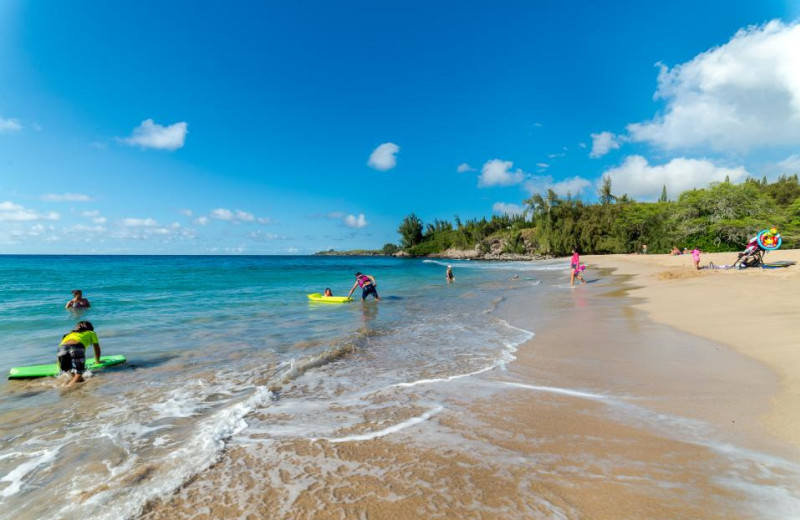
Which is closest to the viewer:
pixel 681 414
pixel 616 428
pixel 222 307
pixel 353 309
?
pixel 616 428

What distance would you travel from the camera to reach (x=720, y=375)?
6.14 meters

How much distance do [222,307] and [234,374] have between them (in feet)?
41.8

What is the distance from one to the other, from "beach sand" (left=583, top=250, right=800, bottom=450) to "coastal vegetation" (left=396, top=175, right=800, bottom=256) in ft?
129

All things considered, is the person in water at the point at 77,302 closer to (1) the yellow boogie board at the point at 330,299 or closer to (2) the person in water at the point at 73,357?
(1) the yellow boogie board at the point at 330,299

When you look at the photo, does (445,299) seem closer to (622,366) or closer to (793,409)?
(622,366)

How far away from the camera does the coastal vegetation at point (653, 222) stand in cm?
4884

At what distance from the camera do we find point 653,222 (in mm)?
64250

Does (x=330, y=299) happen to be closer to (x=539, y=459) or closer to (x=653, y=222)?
(x=539, y=459)

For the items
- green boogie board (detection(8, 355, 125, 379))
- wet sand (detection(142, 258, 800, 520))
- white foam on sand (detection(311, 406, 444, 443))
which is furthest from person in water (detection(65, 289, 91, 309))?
white foam on sand (detection(311, 406, 444, 443))

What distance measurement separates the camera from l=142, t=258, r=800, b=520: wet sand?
10.3 feet

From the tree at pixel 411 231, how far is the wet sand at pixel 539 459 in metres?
148

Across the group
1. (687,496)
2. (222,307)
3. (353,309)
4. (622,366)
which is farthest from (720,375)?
(222,307)

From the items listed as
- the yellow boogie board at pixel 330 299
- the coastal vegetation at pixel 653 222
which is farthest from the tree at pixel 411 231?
the yellow boogie board at pixel 330 299

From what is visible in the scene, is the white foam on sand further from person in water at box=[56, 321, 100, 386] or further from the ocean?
person in water at box=[56, 321, 100, 386]
